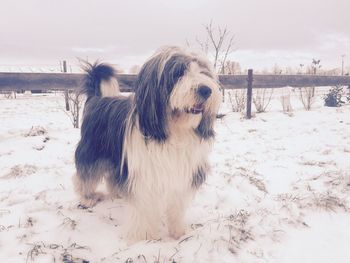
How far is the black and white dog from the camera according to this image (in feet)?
7.51

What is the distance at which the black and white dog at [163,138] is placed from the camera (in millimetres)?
2289

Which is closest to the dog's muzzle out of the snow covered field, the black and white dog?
the black and white dog

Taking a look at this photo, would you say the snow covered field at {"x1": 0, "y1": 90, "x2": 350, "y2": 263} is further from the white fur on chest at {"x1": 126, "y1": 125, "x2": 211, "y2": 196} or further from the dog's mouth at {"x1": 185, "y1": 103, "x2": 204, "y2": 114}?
the dog's mouth at {"x1": 185, "y1": 103, "x2": 204, "y2": 114}

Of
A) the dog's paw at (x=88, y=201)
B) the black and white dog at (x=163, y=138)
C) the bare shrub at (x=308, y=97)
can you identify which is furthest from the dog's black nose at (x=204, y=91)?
the bare shrub at (x=308, y=97)

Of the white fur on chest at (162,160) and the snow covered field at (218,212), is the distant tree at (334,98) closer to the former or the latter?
the snow covered field at (218,212)

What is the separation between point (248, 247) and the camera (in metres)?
2.34

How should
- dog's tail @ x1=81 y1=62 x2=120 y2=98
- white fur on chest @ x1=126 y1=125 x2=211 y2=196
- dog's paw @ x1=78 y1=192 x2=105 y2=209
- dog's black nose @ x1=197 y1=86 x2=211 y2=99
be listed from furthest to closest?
dog's tail @ x1=81 y1=62 x2=120 y2=98 → dog's paw @ x1=78 y1=192 x2=105 y2=209 → white fur on chest @ x1=126 y1=125 x2=211 y2=196 → dog's black nose @ x1=197 y1=86 x2=211 y2=99

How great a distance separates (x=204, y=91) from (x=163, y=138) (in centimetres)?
46

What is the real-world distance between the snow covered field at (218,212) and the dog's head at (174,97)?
32.9 inches

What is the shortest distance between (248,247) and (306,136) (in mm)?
4223

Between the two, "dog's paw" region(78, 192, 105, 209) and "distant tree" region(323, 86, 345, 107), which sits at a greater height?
"distant tree" region(323, 86, 345, 107)

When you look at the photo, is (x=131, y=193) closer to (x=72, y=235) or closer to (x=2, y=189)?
(x=72, y=235)

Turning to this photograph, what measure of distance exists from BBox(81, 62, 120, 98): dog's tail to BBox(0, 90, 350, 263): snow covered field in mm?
1099

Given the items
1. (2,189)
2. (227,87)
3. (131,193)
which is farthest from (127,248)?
(227,87)
